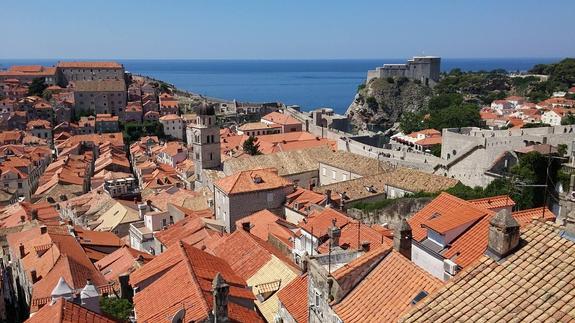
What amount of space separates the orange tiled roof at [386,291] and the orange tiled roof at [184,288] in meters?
4.80

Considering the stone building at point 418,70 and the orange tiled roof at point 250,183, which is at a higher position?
the stone building at point 418,70

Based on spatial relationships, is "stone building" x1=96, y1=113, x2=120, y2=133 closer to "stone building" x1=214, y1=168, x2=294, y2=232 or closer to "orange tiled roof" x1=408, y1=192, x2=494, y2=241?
"stone building" x1=214, y1=168, x2=294, y2=232

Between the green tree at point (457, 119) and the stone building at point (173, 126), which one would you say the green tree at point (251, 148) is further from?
the stone building at point (173, 126)

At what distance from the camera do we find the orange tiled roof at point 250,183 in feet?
100

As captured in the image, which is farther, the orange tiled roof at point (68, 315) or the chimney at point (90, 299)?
the chimney at point (90, 299)

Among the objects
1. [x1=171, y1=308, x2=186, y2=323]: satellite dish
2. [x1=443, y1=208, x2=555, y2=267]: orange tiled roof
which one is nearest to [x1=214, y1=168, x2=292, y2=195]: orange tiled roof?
[x1=171, y1=308, x2=186, y2=323]: satellite dish

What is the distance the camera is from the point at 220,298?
12.2m

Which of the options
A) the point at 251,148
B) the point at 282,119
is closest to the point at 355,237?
the point at 251,148

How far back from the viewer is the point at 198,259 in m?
17.4

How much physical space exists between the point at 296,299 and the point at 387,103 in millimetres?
93924

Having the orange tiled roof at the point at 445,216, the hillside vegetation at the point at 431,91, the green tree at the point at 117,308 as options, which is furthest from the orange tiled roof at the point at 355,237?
the hillside vegetation at the point at 431,91

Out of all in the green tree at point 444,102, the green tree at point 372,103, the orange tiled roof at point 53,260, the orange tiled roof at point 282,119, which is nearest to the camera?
the orange tiled roof at point 53,260

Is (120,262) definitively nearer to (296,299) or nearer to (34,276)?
(34,276)

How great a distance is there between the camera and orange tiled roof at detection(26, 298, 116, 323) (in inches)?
473
